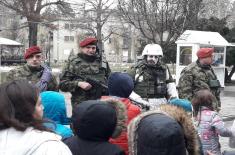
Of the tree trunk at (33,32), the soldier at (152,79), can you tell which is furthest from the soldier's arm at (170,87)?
the tree trunk at (33,32)

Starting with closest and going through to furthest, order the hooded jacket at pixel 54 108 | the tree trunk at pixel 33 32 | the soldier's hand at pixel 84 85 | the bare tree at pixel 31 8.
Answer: the hooded jacket at pixel 54 108 < the soldier's hand at pixel 84 85 < the bare tree at pixel 31 8 < the tree trunk at pixel 33 32

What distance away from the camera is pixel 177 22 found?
15055mm

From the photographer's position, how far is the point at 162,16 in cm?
1462

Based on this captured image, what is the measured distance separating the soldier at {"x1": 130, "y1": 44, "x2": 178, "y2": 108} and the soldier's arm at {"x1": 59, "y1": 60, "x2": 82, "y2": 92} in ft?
2.67

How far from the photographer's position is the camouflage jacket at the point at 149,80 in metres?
6.32

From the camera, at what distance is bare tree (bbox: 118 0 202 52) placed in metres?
14.5

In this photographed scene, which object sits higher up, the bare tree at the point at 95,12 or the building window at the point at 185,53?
the bare tree at the point at 95,12

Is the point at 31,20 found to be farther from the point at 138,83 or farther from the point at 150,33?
the point at 138,83

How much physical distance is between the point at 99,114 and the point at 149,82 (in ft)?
11.5

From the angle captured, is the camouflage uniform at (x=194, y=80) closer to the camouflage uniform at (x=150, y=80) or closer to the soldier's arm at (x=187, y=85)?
the soldier's arm at (x=187, y=85)

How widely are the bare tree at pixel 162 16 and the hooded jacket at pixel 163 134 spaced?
11389 millimetres

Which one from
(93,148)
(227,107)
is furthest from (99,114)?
(227,107)

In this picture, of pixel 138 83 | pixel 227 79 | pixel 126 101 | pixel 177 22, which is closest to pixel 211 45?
pixel 177 22

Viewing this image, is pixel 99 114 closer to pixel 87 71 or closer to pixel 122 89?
pixel 122 89
